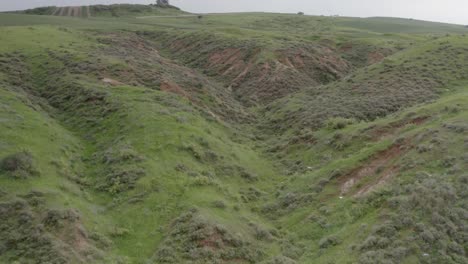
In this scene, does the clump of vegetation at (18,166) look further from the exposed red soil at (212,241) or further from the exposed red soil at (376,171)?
the exposed red soil at (376,171)

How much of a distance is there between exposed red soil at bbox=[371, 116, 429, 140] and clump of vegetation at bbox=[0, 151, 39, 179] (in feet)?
74.9

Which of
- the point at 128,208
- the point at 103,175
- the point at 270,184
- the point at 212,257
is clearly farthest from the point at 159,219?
the point at 270,184

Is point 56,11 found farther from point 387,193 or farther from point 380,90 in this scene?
point 387,193

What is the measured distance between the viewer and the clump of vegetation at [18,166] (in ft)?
84.6

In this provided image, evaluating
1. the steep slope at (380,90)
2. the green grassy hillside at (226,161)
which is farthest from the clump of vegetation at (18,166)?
the steep slope at (380,90)

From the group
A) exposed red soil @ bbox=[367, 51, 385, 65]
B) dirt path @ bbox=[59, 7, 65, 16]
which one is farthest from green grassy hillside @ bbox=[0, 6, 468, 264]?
dirt path @ bbox=[59, 7, 65, 16]

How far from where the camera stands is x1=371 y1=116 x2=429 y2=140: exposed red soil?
34.1m

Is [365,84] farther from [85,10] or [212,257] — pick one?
[85,10]

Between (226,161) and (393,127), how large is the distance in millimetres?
12396

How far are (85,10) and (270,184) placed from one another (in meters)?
109

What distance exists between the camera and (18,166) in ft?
85.9

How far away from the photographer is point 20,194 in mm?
23984

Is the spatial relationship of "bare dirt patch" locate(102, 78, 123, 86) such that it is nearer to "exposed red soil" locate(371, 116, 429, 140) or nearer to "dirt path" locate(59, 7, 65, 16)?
"exposed red soil" locate(371, 116, 429, 140)

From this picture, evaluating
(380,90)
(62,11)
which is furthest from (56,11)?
(380,90)
